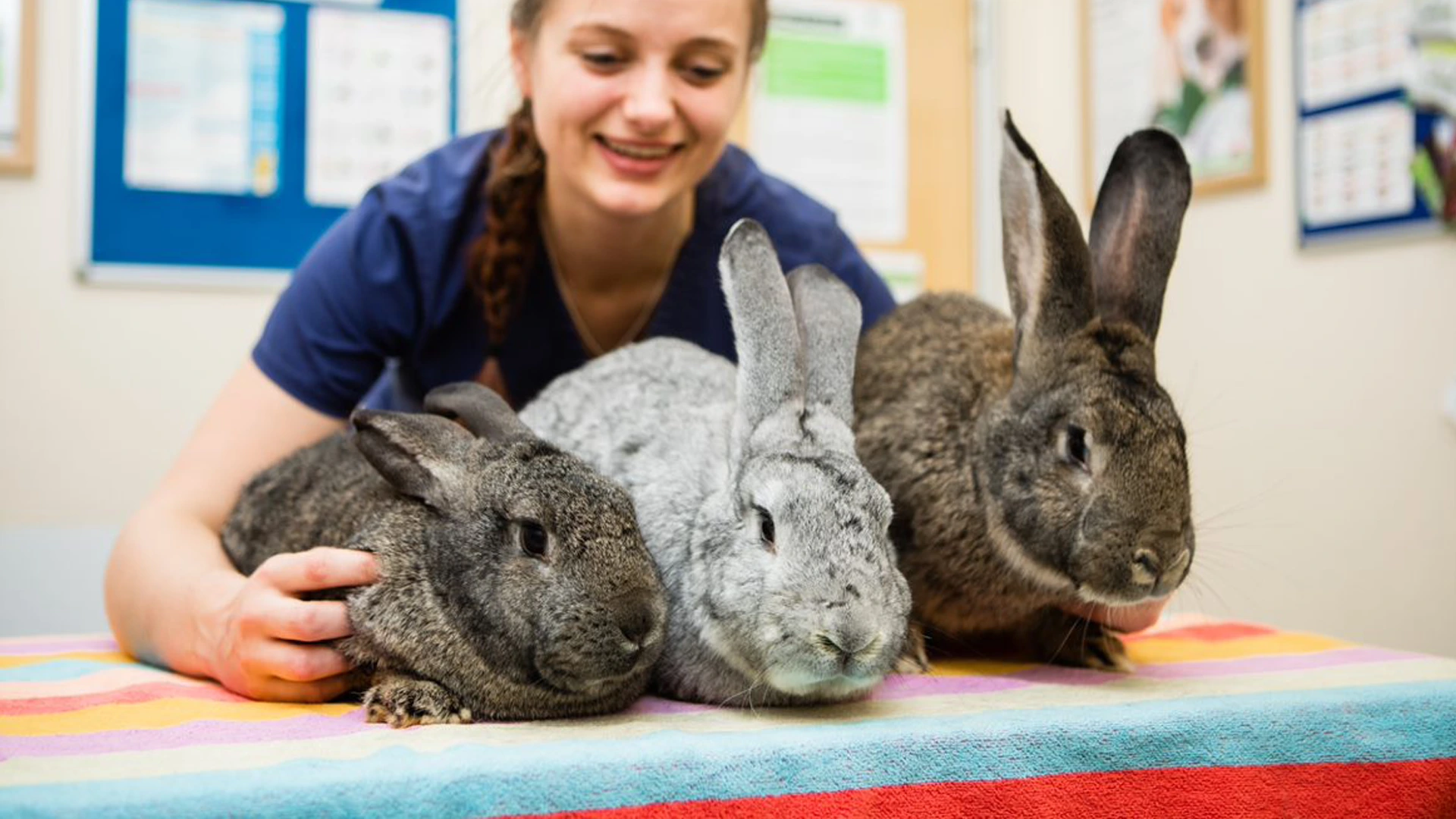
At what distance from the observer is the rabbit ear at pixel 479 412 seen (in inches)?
57.5

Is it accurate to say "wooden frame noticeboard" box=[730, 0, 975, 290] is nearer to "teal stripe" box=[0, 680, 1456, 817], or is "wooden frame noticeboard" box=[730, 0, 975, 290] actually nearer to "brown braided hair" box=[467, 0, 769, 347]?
"brown braided hair" box=[467, 0, 769, 347]

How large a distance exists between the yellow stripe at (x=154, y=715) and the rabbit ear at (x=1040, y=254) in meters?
1.04

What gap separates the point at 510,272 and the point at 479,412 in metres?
0.69

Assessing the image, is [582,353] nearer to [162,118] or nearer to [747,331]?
[747,331]

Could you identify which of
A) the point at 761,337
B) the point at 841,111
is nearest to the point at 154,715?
the point at 761,337

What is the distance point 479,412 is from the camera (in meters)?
1.49

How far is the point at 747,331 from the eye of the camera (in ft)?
4.71

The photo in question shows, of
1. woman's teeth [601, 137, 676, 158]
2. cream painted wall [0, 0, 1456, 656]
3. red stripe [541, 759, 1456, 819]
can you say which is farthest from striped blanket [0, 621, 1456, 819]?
woman's teeth [601, 137, 676, 158]

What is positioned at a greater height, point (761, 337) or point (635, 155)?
point (635, 155)

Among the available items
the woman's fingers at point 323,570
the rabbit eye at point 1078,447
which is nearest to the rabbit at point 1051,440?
the rabbit eye at point 1078,447

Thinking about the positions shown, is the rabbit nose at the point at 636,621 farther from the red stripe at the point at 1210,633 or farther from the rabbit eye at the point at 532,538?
the red stripe at the point at 1210,633

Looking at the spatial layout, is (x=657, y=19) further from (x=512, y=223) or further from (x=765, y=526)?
(x=765, y=526)

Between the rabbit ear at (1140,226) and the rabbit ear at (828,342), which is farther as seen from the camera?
the rabbit ear at (1140,226)

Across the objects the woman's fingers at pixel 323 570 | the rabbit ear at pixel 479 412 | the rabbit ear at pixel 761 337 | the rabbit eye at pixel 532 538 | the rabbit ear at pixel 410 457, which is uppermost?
the rabbit ear at pixel 761 337
